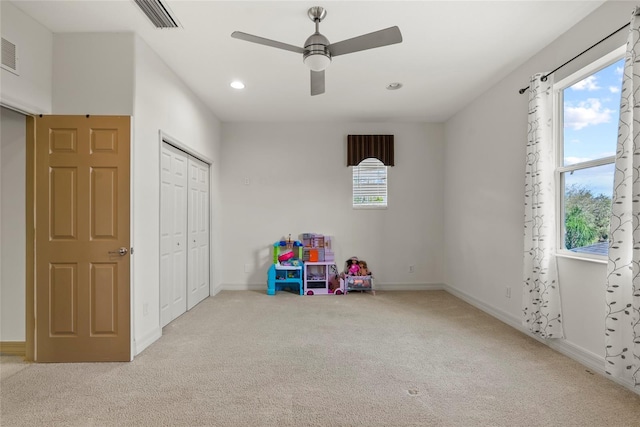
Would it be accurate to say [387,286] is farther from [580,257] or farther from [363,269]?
[580,257]

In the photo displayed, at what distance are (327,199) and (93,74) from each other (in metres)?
3.47

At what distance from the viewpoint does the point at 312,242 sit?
17.1 ft

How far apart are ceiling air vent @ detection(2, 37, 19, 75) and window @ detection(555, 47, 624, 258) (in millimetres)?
4443

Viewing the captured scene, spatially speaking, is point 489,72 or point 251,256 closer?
point 489,72

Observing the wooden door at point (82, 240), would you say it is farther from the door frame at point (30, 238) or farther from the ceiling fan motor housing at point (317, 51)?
the ceiling fan motor housing at point (317, 51)

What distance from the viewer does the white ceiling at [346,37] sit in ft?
7.89

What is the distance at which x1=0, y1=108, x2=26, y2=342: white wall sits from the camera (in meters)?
2.70

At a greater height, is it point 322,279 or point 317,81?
point 317,81

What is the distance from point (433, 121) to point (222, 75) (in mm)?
3497

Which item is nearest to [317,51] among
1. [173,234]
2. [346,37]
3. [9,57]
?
[346,37]

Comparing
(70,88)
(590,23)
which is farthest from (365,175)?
(70,88)

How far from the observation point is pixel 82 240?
2635 millimetres

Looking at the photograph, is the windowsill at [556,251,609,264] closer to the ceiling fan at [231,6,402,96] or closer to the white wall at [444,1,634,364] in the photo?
the white wall at [444,1,634,364]

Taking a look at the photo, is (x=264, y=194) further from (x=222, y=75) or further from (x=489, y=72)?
(x=489, y=72)
